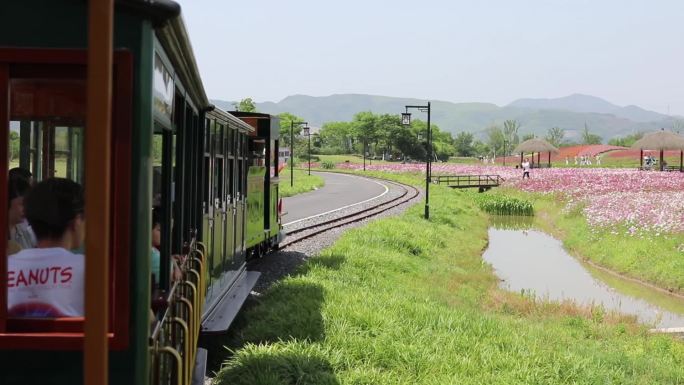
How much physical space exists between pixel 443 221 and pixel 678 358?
48.1 ft

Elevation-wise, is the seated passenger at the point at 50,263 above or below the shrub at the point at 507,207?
above

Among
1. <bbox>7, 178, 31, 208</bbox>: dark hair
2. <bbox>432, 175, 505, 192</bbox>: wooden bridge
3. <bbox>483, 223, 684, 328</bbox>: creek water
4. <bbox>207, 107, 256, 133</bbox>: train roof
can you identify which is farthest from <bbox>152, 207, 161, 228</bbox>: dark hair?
<bbox>432, 175, 505, 192</bbox>: wooden bridge

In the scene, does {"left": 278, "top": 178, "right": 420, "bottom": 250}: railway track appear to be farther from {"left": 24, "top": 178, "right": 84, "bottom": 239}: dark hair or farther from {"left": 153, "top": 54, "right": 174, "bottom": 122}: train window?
{"left": 24, "top": 178, "right": 84, "bottom": 239}: dark hair

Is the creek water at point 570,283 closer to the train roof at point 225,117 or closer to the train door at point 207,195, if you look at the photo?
the train roof at point 225,117

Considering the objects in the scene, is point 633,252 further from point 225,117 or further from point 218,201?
point 225,117

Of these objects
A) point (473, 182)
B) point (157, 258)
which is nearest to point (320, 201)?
point (473, 182)

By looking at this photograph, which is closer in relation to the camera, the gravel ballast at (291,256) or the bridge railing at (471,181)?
the gravel ballast at (291,256)

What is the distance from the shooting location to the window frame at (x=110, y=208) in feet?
8.59

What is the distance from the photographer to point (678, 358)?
8.64 metres

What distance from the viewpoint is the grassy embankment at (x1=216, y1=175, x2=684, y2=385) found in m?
6.14

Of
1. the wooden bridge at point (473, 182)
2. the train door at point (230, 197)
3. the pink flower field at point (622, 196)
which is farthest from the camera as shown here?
the wooden bridge at point (473, 182)

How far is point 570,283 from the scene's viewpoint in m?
15.9

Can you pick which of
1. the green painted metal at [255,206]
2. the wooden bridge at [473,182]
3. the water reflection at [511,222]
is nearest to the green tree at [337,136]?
the wooden bridge at [473,182]

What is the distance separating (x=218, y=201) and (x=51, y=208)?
457 centimetres
